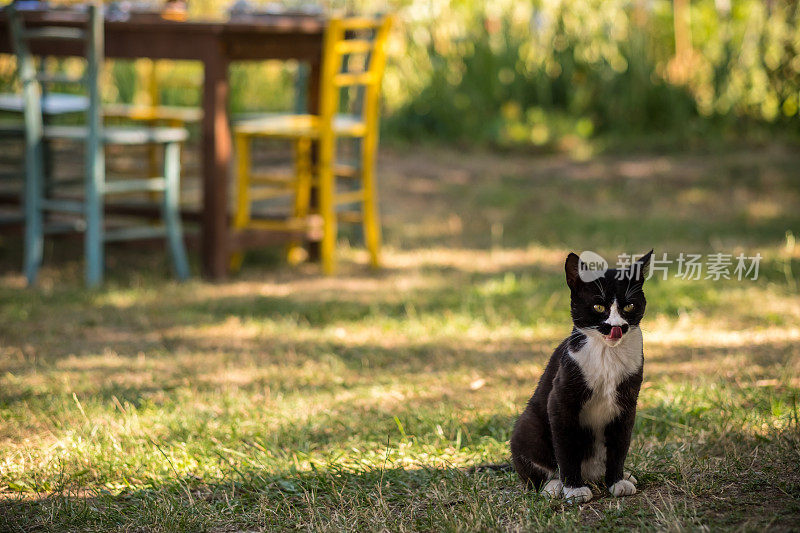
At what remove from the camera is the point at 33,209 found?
194 inches

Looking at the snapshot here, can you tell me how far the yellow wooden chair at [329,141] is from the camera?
16.4 feet

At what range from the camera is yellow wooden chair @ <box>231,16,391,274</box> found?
16.4ft

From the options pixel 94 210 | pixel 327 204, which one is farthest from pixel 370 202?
pixel 94 210

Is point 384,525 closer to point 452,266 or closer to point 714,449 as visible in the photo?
point 714,449

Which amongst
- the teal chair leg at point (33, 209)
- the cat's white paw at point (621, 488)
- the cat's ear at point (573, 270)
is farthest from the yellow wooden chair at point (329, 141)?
the cat's white paw at point (621, 488)

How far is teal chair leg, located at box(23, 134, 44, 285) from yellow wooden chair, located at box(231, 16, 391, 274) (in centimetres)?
100

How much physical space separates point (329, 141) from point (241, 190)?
719mm

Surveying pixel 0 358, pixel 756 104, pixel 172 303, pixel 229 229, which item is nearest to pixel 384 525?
pixel 0 358

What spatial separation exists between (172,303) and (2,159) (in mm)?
1602

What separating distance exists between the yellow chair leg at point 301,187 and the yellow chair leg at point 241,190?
0.92 feet

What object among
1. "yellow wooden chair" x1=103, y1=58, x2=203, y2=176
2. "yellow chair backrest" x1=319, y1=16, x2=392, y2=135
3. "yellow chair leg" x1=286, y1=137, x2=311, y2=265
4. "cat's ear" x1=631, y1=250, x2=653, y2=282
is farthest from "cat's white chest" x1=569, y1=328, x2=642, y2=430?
"yellow wooden chair" x1=103, y1=58, x2=203, y2=176

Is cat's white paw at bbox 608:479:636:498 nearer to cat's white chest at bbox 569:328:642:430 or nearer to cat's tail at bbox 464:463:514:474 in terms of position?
cat's white chest at bbox 569:328:642:430

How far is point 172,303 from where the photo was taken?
462 cm

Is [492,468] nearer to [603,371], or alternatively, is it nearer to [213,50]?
[603,371]
